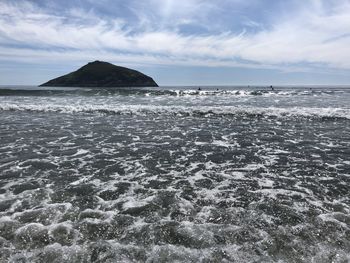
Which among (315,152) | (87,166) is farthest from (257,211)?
(315,152)

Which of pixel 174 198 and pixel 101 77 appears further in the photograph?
pixel 101 77

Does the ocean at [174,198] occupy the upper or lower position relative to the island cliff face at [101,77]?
lower

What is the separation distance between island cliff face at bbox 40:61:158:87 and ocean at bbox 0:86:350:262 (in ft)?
499

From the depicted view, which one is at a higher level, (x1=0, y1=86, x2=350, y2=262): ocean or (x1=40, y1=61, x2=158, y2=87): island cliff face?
(x1=40, y1=61, x2=158, y2=87): island cliff face

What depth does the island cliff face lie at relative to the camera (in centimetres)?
16400

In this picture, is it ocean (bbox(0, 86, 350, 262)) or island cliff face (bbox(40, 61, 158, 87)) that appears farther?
island cliff face (bbox(40, 61, 158, 87))

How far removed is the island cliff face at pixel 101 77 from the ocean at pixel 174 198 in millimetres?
152102

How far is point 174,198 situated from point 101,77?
6460 inches

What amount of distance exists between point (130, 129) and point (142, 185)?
34.8 ft

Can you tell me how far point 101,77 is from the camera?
541ft

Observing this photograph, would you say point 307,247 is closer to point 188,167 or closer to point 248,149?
point 188,167

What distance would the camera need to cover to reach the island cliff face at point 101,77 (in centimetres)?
16400

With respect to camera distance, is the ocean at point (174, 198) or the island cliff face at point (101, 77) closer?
the ocean at point (174, 198)

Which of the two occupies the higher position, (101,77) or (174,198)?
(101,77)
